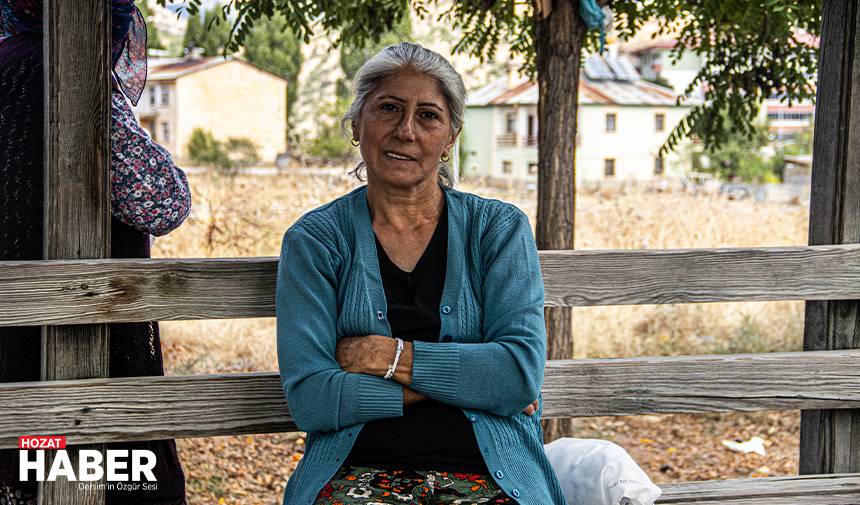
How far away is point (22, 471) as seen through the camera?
272cm

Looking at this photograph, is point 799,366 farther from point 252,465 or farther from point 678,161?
point 678,161

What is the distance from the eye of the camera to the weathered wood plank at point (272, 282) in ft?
8.54

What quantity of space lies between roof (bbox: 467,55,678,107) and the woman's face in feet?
110

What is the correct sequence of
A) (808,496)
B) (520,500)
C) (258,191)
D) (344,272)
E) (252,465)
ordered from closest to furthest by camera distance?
1. (520,500)
2. (344,272)
3. (808,496)
4. (252,465)
5. (258,191)

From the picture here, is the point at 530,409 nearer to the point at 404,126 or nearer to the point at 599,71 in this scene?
the point at 404,126

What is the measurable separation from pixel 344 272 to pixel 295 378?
12.6 inches

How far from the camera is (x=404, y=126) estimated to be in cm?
259

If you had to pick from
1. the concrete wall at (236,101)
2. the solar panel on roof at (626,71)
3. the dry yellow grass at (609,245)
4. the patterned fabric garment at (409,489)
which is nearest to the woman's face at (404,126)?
the patterned fabric garment at (409,489)

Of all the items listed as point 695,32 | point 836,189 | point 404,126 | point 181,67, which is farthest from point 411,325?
point 181,67

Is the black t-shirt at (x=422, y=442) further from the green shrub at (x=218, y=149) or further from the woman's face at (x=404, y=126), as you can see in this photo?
the green shrub at (x=218, y=149)

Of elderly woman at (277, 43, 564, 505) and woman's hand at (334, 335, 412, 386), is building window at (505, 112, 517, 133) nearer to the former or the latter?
elderly woman at (277, 43, 564, 505)

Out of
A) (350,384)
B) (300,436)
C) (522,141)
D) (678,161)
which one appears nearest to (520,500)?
(350,384)

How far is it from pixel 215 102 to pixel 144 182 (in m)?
45.6

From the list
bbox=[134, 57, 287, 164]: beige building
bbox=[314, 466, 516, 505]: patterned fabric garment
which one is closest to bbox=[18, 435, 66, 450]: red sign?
bbox=[314, 466, 516, 505]: patterned fabric garment
